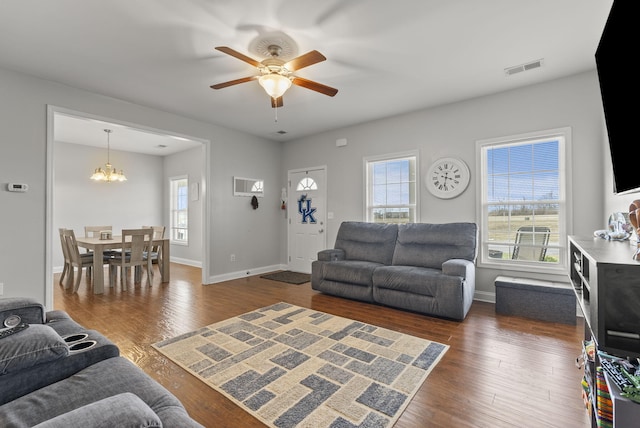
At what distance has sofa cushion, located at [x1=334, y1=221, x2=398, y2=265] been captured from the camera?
14.3 ft

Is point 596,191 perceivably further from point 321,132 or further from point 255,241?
point 255,241

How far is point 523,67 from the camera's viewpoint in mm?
3193

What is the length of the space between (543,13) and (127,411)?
348cm

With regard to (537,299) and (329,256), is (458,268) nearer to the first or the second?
(537,299)

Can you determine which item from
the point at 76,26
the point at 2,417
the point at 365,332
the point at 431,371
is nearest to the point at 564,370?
the point at 431,371

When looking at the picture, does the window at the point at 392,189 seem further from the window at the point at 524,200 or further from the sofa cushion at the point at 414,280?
the sofa cushion at the point at 414,280

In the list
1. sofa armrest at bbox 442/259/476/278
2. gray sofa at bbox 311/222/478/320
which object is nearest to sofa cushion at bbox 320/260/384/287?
gray sofa at bbox 311/222/478/320

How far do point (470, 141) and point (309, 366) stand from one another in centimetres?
356

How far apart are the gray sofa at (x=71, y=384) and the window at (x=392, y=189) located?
13.6ft

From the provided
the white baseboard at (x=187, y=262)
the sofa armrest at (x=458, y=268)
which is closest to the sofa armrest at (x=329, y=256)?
the sofa armrest at (x=458, y=268)

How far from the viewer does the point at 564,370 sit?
2215 millimetres

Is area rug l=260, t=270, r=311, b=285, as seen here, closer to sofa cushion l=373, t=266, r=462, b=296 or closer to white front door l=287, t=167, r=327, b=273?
white front door l=287, t=167, r=327, b=273

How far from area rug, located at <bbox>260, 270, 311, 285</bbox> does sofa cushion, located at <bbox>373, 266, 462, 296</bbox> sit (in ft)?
5.92

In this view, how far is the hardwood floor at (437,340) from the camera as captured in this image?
176 centimetres
